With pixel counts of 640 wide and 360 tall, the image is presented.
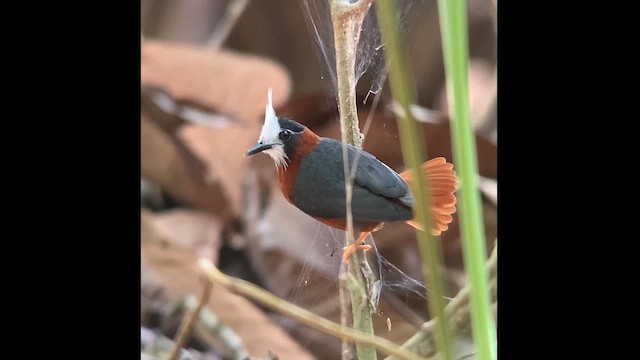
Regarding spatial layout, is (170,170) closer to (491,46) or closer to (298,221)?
(298,221)

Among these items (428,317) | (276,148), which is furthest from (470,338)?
(276,148)

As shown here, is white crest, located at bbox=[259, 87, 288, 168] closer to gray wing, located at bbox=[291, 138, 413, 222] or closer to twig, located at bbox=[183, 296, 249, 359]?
gray wing, located at bbox=[291, 138, 413, 222]

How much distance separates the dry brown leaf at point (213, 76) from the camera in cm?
58

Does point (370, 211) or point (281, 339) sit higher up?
point (370, 211)

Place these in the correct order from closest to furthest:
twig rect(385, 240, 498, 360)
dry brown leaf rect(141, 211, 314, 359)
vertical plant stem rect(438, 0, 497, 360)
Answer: vertical plant stem rect(438, 0, 497, 360) < twig rect(385, 240, 498, 360) < dry brown leaf rect(141, 211, 314, 359)

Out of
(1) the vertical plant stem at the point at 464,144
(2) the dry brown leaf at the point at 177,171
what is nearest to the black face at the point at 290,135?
(2) the dry brown leaf at the point at 177,171

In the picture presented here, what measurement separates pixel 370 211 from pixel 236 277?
138 mm

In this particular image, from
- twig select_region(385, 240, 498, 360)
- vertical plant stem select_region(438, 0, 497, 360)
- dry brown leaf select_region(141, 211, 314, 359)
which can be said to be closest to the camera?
vertical plant stem select_region(438, 0, 497, 360)

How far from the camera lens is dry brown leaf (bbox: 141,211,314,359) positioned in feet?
1.89

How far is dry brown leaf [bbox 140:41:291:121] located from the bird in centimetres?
4

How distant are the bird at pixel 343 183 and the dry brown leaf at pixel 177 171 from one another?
111 mm

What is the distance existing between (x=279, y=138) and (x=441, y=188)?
0.36ft

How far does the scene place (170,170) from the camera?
25.6 inches

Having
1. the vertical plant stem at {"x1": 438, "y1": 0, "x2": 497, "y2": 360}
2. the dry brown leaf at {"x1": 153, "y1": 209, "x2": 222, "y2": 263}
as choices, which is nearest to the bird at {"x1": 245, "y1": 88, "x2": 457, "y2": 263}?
the dry brown leaf at {"x1": 153, "y1": 209, "x2": 222, "y2": 263}
